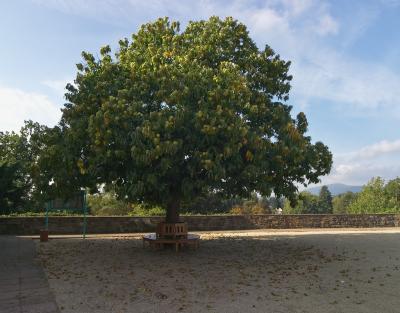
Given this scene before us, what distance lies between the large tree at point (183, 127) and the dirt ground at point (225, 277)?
5.91 ft

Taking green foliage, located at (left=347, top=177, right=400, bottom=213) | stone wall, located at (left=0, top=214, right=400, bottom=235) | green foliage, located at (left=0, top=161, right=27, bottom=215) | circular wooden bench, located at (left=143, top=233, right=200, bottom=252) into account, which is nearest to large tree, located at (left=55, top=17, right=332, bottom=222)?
circular wooden bench, located at (left=143, top=233, right=200, bottom=252)

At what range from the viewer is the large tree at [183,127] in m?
10.6

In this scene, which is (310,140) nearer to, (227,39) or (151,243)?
(227,39)

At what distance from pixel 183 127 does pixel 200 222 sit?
11.8 meters

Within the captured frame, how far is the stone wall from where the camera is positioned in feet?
62.0

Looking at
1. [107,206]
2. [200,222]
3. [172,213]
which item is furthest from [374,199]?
[172,213]

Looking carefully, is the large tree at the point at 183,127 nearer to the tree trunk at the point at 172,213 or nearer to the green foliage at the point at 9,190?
the tree trunk at the point at 172,213

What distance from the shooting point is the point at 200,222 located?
71.8ft

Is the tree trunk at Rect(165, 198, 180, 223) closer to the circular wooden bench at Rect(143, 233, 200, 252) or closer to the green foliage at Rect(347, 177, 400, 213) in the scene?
the circular wooden bench at Rect(143, 233, 200, 252)

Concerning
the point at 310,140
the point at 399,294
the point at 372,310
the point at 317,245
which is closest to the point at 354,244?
→ the point at 317,245

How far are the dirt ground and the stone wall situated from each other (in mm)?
3496

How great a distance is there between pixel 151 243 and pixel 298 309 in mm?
7645

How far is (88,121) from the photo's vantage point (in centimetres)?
1153

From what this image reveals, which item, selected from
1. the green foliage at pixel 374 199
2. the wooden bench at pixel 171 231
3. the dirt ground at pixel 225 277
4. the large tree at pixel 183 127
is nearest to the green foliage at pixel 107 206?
the wooden bench at pixel 171 231
